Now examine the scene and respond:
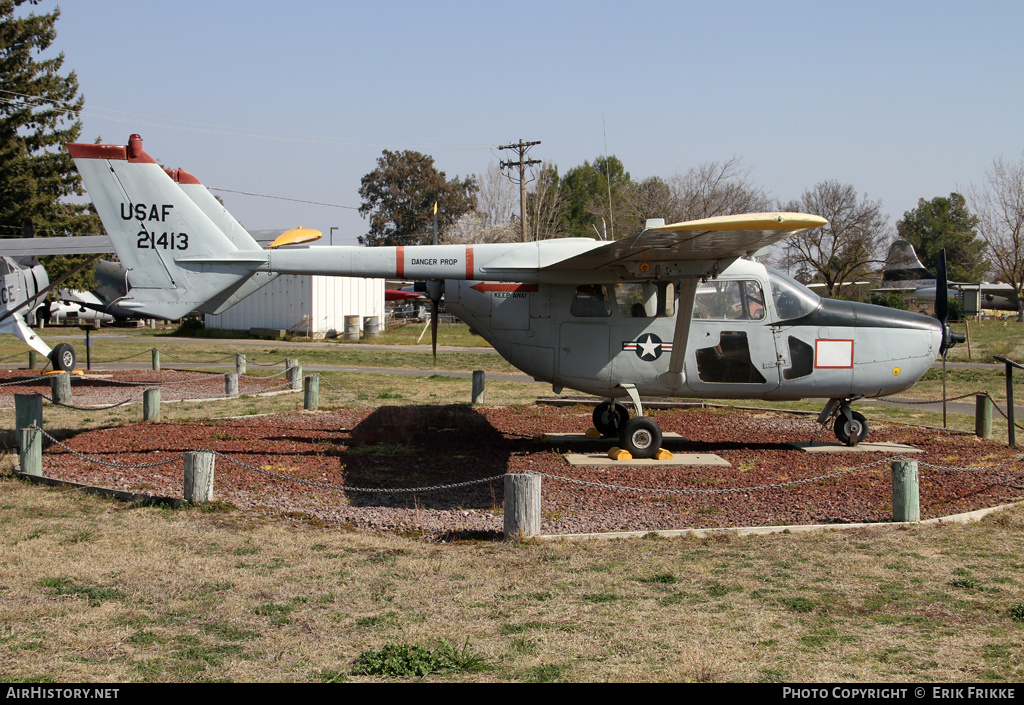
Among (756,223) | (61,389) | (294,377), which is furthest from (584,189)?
(756,223)

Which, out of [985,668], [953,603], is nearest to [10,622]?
[985,668]

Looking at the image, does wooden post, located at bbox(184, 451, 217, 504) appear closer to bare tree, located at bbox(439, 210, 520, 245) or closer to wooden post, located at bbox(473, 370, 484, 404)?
wooden post, located at bbox(473, 370, 484, 404)

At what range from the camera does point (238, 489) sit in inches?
386

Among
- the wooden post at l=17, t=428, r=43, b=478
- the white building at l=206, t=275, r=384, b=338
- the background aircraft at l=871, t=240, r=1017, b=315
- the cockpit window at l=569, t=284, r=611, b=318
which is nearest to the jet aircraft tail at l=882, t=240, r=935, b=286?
the background aircraft at l=871, t=240, r=1017, b=315

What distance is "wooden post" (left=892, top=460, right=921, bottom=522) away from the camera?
8.17 metres

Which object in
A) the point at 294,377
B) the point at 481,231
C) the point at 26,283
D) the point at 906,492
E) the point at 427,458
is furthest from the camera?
the point at 481,231

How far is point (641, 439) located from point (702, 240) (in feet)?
10.9

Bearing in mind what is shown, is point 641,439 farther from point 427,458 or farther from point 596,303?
point 427,458

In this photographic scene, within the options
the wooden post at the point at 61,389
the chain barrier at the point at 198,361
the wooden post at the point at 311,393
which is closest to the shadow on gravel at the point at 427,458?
the wooden post at the point at 311,393

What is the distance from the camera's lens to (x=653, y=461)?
37.2ft

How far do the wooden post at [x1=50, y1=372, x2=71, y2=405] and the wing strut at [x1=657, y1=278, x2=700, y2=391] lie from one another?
12586 millimetres

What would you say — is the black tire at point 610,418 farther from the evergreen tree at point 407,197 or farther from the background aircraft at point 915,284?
the evergreen tree at point 407,197

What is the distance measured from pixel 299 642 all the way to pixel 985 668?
4.40m
